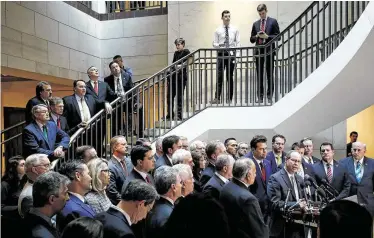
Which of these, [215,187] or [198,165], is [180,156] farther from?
[198,165]

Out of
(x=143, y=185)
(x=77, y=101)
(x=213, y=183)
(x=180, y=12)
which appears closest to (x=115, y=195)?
(x=213, y=183)

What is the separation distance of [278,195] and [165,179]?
6.18 feet

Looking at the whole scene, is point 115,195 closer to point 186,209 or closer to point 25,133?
point 25,133

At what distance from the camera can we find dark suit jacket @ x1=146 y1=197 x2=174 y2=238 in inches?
120

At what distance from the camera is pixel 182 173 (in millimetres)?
3543

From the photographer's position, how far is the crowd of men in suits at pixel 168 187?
110 inches

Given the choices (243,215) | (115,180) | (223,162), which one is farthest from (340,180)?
(115,180)

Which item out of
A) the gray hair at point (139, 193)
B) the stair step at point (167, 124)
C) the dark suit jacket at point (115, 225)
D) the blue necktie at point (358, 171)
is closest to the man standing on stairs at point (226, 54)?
the stair step at point (167, 124)

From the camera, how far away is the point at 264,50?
Result: 26.0 feet

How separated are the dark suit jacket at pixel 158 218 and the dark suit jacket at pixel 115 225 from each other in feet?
1.11

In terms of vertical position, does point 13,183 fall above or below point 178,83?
below

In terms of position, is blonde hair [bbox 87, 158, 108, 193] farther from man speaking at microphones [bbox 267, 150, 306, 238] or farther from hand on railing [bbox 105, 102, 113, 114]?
hand on railing [bbox 105, 102, 113, 114]

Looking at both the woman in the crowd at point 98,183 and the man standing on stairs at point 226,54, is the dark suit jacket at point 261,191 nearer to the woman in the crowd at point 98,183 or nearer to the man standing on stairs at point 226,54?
the woman in the crowd at point 98,183

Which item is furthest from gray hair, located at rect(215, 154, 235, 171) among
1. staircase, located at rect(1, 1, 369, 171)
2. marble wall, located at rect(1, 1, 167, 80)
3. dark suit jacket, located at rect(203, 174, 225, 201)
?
marble wall, located at rect(1, 1, 167, 80)
